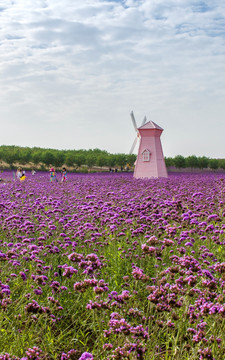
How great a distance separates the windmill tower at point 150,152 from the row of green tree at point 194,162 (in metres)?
43.6

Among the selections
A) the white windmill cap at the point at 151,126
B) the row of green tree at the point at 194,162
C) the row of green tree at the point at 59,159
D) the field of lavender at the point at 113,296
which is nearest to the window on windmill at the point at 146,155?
the white windmill cap at the point at 151,126

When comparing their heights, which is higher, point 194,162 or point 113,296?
point 194,162

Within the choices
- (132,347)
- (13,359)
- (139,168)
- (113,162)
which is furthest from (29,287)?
(113,162)

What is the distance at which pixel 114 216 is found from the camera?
6.63 metres

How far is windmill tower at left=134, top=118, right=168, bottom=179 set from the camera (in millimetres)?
25250

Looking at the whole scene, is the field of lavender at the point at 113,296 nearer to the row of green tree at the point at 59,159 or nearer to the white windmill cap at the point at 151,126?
the white windmill cap at the point at 151,126

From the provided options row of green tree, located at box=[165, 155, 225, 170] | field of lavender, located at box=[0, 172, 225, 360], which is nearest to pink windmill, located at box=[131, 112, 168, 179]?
field of lavender, located at box=[0, 172, 225, 360]

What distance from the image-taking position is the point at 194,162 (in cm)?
7081

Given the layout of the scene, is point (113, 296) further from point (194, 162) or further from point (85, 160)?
point (194, 162)

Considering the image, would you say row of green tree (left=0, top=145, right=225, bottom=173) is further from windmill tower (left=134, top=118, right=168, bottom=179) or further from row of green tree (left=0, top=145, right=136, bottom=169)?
windmill tower (left=134, top=118, right=168, bottom=179)

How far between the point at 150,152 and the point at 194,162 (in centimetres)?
4740

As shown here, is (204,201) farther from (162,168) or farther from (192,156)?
(192,156)

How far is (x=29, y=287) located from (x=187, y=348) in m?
2.01

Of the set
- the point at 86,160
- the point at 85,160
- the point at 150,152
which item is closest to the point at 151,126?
the point at 150,152
